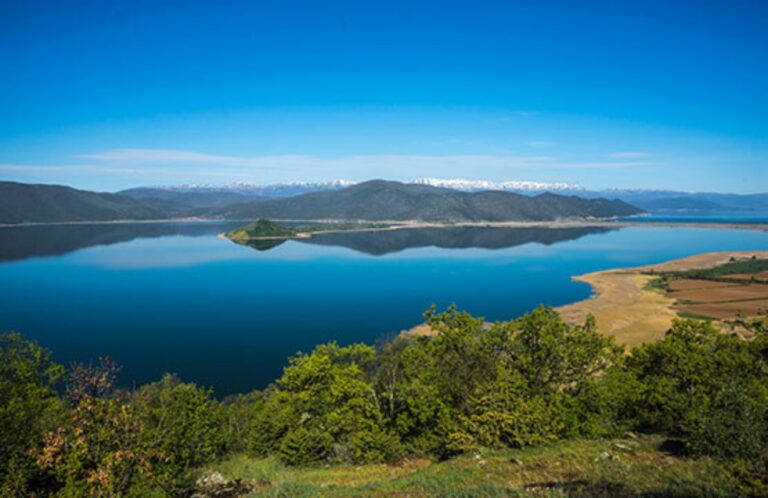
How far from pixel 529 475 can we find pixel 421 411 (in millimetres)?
7433

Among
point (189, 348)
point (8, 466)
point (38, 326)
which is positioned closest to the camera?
point (8, 466)

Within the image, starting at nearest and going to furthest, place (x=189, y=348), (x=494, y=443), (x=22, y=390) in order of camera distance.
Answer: (x=494, y=443) → (x=22, y=390) → (x=189, y=348)

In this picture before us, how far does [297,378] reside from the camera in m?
24.8

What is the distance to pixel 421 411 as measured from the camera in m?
21.3

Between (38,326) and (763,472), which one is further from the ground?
(763,472)

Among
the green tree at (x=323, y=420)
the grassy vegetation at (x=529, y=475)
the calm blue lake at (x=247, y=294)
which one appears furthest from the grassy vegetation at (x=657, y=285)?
the green tree at (x=323, y=420)

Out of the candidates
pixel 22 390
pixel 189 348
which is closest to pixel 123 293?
pixel 189 348

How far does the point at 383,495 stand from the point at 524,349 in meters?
13.7

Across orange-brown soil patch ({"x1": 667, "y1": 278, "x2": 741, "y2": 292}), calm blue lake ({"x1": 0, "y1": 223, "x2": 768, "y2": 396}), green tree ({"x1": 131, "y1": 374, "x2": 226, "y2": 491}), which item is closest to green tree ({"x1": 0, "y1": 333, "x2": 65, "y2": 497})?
green tree ({"x1": 131, "y1": 374, "x2": 226, "y2": 491})

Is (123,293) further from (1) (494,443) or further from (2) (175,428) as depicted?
(1) (494,443)

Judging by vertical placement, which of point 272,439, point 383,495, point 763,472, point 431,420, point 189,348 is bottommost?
point 189,348

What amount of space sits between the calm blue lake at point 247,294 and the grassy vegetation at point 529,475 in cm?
2773

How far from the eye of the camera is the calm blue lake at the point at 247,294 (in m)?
57.6

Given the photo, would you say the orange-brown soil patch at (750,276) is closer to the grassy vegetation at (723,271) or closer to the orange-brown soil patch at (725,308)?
the grassy vegetation at (723,271)
